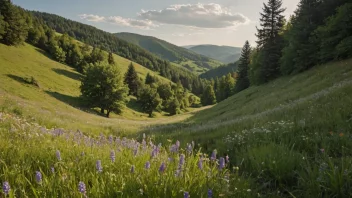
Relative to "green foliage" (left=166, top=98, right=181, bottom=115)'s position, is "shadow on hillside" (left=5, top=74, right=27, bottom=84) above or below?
above

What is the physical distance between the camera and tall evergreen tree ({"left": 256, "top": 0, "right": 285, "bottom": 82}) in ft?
159

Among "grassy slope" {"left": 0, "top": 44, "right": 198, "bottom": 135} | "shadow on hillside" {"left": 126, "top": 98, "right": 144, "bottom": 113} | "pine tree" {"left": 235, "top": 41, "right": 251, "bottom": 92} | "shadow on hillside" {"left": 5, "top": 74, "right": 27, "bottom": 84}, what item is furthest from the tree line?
"shadow on hillside" {"left": 5, "top": 74, "right": 27, "bottom": 84}

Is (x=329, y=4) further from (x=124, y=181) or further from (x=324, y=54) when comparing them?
(x=124, y=181)

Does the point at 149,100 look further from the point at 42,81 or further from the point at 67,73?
the point at 42,81

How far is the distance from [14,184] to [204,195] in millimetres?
2171

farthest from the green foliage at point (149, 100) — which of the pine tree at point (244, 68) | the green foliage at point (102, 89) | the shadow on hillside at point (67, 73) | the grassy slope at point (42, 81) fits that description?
the pine tree at point (244, 68)

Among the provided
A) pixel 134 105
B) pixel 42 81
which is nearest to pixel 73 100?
pixel 42 81

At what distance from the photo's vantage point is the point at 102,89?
6347cm

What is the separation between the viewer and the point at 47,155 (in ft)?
11.9

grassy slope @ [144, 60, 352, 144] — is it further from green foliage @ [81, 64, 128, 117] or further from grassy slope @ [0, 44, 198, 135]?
green foliage @ [81, 64, 128, 117]

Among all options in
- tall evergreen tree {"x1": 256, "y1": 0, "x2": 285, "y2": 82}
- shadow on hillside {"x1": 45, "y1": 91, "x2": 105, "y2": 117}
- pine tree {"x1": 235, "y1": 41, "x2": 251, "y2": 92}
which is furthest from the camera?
pine tree {"x1": 235, "y1": 41, "x2": 251, "y2": 92}

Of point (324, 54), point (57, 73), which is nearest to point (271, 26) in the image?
point (324, 54)

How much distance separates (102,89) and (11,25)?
40673mm

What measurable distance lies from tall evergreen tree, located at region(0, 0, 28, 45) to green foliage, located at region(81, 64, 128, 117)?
108 ft
